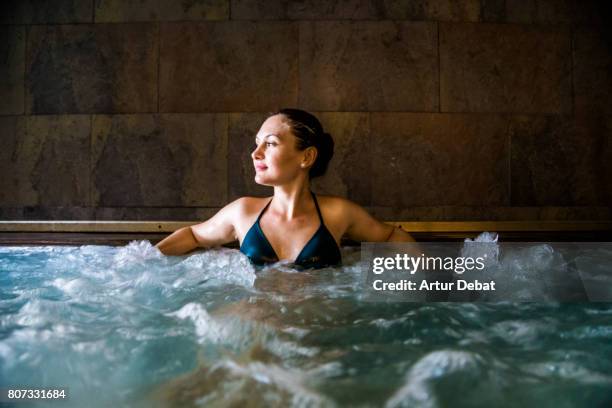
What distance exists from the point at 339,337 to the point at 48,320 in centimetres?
114

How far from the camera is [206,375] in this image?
128 cm

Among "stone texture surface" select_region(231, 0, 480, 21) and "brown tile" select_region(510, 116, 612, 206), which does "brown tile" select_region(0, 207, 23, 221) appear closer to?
"stone texture surface" select_region(231, 0, 480, 21)

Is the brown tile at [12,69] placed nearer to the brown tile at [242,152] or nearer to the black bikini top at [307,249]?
the brown tile at [242,152]

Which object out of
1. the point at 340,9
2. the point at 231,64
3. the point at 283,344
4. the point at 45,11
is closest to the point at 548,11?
the point at 340,9

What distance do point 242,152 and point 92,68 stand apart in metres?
1.93

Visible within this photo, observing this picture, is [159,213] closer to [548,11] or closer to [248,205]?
[248,205]

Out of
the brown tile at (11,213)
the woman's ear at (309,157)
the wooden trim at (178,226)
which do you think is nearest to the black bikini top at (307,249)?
the woman's ear at (309,157)

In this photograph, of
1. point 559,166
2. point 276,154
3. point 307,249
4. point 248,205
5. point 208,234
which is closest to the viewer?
point 276,154

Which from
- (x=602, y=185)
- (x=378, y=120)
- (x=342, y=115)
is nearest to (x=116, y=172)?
(x=342, y=115)

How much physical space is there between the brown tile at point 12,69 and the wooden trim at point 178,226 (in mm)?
1981

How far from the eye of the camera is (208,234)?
263 centimetres

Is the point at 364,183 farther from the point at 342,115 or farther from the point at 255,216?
the point at 255,216

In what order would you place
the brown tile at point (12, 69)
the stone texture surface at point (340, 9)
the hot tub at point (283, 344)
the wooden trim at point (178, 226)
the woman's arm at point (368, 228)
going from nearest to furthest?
the hot tub at point (283, 344)
the woman's arm at point (368, 228)
the wooden trim at point (178, 226)
the stone texture surface at point (340, 9)
the brown tile at point (12, 69)

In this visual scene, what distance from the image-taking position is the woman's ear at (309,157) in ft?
7.73
